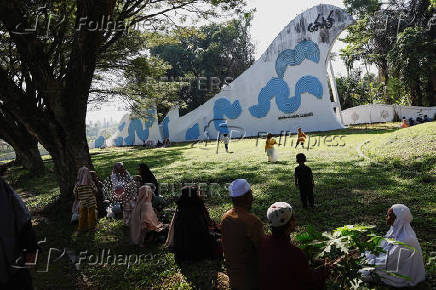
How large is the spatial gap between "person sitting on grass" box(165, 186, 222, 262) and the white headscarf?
2449 mm

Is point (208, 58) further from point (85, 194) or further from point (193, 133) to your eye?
point (85, 194)

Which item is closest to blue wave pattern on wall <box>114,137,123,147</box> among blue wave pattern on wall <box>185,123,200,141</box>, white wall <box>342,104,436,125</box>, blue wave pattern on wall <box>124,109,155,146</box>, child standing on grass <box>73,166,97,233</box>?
blue wave pattern on wall <box>124,109,155,146</box>

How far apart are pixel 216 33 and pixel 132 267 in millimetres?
40230

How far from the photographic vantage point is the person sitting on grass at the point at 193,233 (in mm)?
5062

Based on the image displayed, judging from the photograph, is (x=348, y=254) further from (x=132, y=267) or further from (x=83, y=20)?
(x=83, y=20)

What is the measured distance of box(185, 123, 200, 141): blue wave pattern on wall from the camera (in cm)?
3331

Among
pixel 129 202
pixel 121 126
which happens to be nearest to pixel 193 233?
pixel 129 202

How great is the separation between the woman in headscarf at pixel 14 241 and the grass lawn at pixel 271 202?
1.87m

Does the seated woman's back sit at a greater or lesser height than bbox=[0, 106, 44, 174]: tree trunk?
lesser

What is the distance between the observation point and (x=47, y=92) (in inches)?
339

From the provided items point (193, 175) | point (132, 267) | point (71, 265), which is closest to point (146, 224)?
point (132, 267)

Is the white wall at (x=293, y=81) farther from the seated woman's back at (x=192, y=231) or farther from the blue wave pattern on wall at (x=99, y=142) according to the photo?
the blue wave pattern on wall at (x=99, y=142)

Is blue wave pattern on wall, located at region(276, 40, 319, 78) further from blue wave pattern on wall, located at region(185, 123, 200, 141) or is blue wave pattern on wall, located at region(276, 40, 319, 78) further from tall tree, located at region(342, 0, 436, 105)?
blue wave pattern on wall, located at region(185, 123, 200, 141)

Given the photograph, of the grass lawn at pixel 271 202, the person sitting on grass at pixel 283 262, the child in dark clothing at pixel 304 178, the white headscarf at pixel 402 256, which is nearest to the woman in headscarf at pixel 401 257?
the white headscarf at pixel 402 256
